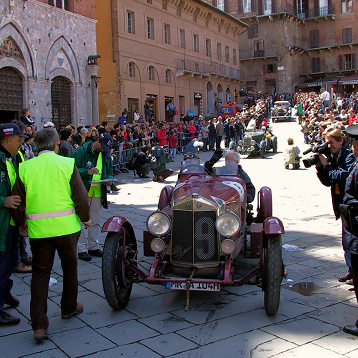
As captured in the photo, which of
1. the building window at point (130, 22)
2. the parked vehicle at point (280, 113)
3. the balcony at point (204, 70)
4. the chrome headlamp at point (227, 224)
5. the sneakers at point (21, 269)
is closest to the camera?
the chrome headlamp at point (227, 224)

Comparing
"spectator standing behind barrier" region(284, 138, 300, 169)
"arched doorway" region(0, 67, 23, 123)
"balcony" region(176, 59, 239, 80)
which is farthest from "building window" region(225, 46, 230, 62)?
"spectator standing behind barrier" region(284, 138, 300, 169)

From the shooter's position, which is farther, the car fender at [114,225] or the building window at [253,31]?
the building window at [253,31]

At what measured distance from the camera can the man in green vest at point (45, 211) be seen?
457cm

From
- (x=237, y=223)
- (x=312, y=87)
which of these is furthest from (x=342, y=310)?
(x=312, y=87)

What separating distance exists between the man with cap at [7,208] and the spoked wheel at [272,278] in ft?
8.11

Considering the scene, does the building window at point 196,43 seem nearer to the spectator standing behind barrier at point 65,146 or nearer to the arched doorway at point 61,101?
the arched doorway at point 61,101

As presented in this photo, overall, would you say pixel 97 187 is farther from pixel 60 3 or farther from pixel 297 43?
pixel 297 43

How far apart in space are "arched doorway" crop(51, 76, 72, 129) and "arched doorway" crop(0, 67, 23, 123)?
2121 millimetres

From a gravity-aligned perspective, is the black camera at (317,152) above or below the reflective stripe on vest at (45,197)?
above

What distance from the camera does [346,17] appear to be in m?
59.3

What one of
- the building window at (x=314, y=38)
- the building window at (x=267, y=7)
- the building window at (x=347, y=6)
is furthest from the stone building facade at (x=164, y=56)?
the building window at (x=347, y=6)

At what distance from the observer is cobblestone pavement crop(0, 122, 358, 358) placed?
4281 mm

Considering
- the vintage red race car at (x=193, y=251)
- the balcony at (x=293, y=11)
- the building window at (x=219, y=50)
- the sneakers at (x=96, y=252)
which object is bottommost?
the sneakers at (x=96, y=252)

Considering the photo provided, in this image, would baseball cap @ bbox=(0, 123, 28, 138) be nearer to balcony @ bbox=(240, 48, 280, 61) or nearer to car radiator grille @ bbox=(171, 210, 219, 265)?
car radiator grille @ bbox=(171, 210, 219, 265)
